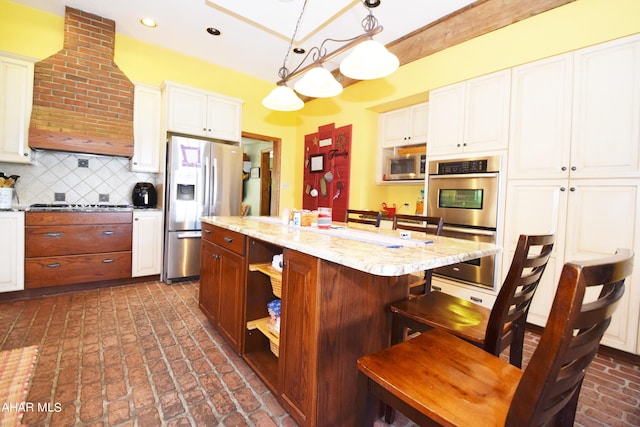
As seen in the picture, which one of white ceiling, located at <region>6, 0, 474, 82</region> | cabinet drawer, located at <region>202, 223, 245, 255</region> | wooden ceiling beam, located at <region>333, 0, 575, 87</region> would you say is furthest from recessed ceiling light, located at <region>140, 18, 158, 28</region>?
wooden ceiling beam, located at <region>333, 0, 575, 87</region>

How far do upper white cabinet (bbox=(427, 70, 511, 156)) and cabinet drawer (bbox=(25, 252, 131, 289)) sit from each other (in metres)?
3.56

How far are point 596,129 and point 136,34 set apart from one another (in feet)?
15.0

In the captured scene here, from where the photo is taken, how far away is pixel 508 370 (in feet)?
2.96

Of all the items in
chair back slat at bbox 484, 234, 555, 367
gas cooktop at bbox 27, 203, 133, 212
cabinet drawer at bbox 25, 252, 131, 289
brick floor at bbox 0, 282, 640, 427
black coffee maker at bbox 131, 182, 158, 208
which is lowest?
brick floor at bbox 0, 282, 640, 427

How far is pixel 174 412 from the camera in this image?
4.57ft

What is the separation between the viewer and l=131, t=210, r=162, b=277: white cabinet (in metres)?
3.26

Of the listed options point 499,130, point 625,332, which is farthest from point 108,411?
point 499,130

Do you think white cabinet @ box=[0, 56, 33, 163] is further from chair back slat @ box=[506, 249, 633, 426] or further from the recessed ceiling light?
chair back slat @ box=[506, 249, 633, 426]

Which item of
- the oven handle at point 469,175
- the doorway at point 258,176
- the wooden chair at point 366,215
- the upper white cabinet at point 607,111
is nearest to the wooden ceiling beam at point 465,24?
→ the upper white cabinet at point 607,111

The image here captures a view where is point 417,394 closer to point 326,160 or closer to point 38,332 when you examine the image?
point 38,332

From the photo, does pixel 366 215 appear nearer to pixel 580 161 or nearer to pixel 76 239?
pixel 580 161

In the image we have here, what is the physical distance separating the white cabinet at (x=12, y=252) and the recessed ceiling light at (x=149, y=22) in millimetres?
2286

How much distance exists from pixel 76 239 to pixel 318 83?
2881mm

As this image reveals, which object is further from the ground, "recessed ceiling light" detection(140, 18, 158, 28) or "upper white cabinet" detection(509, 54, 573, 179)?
"recessed ceiling light" detection(140, 18, 158, 28)
